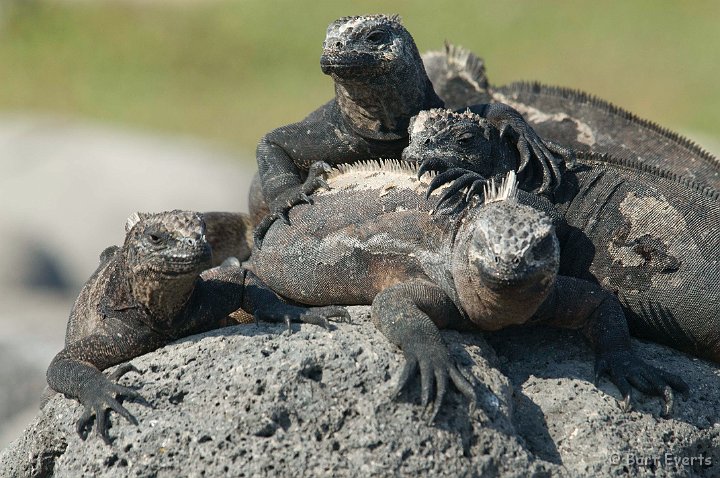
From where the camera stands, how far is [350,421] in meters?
5.02

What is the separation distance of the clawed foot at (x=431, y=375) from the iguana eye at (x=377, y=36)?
203 centimetres

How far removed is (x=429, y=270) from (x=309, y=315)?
2.17 ft

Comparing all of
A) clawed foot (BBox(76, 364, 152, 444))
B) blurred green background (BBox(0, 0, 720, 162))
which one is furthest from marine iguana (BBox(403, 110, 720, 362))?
blurred green background (BBox(0, 0, 720, 162))

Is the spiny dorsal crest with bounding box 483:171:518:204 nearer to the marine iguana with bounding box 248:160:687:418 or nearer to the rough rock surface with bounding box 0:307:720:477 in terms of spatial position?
the marine iguana with bounding box 248:160:687:418

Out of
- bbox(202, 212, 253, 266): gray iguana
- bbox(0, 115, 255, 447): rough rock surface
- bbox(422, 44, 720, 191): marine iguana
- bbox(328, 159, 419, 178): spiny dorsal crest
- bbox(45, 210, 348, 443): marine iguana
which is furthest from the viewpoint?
bbox(0, 115, 255, 447): rough rock surface

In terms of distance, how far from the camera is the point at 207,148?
19797mm

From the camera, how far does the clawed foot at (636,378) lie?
18.0 ft

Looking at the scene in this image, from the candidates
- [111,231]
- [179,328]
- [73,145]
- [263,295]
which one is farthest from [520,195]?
[73,145]

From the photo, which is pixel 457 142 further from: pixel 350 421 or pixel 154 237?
pixel 350 421

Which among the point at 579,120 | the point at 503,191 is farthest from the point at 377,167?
the point at 579,120

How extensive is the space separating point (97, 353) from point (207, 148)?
47.2 feet

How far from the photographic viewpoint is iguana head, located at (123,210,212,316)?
540 cm

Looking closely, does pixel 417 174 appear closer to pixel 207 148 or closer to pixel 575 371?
pixel 575 371

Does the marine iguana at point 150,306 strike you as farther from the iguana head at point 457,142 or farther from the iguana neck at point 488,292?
the iguana head at point 457,142
